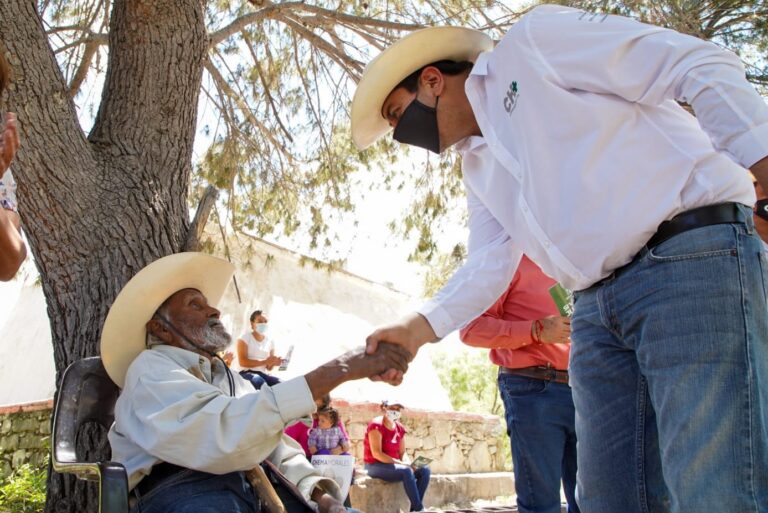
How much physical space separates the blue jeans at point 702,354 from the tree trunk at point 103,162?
9.26ft

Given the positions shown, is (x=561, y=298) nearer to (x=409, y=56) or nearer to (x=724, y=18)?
(x=409, y=56)

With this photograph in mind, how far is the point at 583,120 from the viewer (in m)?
2.09

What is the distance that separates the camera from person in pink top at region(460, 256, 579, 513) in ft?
12.3

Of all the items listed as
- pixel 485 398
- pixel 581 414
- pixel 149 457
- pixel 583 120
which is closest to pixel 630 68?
pixel 583 120

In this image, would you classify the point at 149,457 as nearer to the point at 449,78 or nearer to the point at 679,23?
the point at 449,78

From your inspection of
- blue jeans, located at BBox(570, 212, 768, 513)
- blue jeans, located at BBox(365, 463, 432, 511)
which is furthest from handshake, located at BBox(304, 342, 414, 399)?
blue jeans, located at BBox(365, 463, 432, 511)

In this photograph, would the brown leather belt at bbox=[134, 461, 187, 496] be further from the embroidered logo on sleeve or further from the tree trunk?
the embroidered logo on sleeve

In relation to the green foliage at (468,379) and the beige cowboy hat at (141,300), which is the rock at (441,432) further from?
the green foliage at (468,379)

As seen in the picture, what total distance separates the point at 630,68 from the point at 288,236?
6781 millimetres

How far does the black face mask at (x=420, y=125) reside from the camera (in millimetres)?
2719

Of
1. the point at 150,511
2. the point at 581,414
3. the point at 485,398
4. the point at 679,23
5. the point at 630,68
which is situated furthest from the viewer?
the point at 485,398

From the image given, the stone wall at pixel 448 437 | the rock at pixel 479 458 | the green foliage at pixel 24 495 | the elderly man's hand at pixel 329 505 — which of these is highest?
the elderly man's hand at pixel 329 505

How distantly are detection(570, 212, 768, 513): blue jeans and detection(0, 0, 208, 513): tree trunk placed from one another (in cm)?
282

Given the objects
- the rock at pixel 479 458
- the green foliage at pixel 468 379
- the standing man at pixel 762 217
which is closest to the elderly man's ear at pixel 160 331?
the standing man at pixel 762 217
